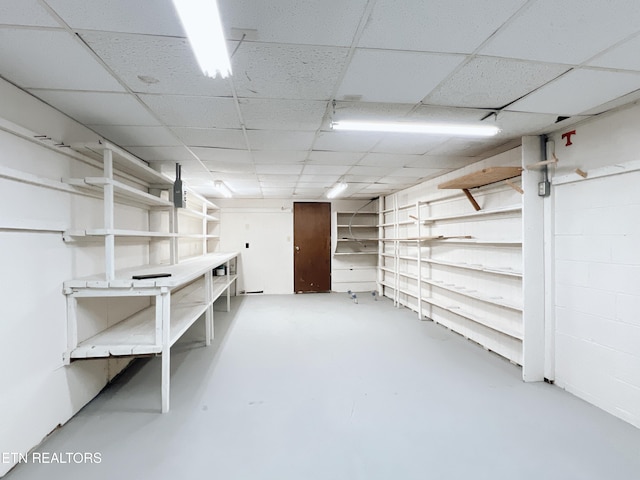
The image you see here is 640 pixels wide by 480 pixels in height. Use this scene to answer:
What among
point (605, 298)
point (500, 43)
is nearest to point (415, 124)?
point (500, 43)

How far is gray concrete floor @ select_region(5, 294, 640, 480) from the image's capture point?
1650mm

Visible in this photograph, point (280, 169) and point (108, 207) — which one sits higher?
point (280, 169)

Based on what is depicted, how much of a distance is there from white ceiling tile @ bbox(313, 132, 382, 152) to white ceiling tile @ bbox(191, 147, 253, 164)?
0.86 meters

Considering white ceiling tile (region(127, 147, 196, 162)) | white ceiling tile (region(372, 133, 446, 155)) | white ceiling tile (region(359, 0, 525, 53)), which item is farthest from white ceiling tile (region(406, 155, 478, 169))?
white ceiling tile (region(127, 147, 196, 162))

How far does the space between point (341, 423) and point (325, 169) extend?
2974 mm

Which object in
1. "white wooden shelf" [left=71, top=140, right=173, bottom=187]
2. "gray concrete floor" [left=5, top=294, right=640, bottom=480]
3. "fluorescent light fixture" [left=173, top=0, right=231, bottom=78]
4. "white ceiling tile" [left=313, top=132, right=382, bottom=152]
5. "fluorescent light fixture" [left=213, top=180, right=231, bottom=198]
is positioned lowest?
"gray concrete floor" [left=5, top=294, right=640, bottom=480]

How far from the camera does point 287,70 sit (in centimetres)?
161

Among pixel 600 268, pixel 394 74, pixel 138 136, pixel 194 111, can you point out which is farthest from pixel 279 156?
pixel 600 268

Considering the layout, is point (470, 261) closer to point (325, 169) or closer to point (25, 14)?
point (325, 169)

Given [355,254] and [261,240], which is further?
[355,254]

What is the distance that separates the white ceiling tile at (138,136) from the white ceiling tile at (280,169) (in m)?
1.16

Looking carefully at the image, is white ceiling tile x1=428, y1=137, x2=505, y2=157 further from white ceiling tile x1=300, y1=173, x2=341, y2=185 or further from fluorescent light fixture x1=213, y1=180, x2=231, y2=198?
fluorescent light fixture x1=213, y1=180, x2=231, y2=198

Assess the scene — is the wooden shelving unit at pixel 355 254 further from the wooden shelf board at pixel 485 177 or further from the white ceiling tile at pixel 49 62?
the white ceiling tile at pixel 49 62

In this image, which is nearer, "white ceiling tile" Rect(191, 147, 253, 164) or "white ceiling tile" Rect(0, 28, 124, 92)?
"white ceiling tile" Rect(0, 28, 124, 92)
